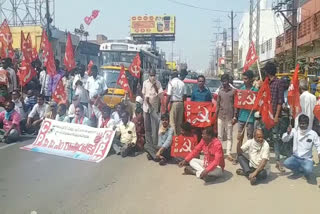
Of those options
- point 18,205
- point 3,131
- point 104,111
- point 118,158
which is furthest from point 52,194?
point 3,131

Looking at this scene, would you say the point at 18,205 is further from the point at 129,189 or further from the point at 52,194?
the point at 129,189

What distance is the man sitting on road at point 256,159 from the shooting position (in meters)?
6.60

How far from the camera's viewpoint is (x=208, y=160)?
6.91 meters

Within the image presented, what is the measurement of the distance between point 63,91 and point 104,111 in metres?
2.28

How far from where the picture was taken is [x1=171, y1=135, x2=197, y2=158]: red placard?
787cm

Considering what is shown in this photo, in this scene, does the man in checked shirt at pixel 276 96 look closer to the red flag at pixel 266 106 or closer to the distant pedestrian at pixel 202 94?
the red flag at pixel 266 106

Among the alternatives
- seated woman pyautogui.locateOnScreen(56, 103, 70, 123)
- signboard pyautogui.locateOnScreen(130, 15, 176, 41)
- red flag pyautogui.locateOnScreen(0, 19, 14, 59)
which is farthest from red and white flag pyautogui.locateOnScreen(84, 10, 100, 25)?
signboard pyautogui.locateOnScreen(130, 15, 176, 41)

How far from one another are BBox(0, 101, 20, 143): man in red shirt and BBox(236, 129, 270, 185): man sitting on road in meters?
5.67

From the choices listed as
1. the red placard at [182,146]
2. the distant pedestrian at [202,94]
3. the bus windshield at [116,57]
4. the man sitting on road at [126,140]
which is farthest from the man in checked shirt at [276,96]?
the bus windshield at [116,57]

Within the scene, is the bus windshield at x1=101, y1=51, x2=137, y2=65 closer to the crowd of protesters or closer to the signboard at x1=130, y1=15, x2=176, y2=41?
the crowd of protesters

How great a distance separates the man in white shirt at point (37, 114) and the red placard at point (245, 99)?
5180mm

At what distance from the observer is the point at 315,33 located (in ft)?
78.6

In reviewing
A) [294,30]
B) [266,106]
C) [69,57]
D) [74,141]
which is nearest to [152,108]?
[74,141]

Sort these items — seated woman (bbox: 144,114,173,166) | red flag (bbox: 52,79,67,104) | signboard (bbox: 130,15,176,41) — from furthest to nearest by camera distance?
signboard (bbox: 130,15,176,41) → red flag (bbox: 52,79,67,104) → seated woman (bbox: 144,114,173,166)
